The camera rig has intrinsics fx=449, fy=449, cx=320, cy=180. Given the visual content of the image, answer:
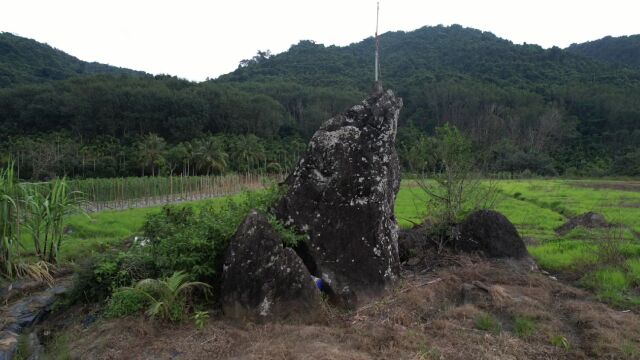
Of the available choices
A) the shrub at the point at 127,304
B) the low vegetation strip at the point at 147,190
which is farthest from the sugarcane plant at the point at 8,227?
the low vegetation strip at the point at 147,190

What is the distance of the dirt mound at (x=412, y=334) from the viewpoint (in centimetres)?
462

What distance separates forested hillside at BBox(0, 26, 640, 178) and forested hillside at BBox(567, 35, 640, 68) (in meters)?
21.9

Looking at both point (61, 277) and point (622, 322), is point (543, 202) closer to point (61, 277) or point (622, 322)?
point (622, 322)

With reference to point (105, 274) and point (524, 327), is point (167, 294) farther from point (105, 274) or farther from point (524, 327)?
point (524, 327)

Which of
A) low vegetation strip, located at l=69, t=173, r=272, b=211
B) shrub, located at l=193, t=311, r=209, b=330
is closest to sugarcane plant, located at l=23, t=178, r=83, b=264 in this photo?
shrub, located at l=193, t=311, r=209, b=330

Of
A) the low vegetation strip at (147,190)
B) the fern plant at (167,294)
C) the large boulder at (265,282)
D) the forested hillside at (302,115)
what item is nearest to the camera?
the fern plant at (167,294)

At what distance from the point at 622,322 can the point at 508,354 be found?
2.02m

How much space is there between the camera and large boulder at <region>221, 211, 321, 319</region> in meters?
5.32

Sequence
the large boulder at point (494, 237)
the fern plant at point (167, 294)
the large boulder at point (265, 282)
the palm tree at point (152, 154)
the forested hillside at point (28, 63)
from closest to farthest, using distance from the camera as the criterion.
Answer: the fern plant at point (167, 294), the large boulder at point (265, 282), the large boulder at point (494, 237), the palm tree at point (152, 154), the forested hillside at point (28, 63)

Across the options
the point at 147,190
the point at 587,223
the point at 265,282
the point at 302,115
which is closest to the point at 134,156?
the point at 147,190

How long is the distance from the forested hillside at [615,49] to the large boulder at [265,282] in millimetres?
125419

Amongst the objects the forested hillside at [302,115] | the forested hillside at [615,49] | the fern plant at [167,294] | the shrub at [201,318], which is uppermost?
the forested hillside at [615,49]

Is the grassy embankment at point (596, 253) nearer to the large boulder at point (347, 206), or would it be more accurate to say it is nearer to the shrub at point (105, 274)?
the large boulder at point (347, 206)

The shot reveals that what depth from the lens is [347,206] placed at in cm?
647
